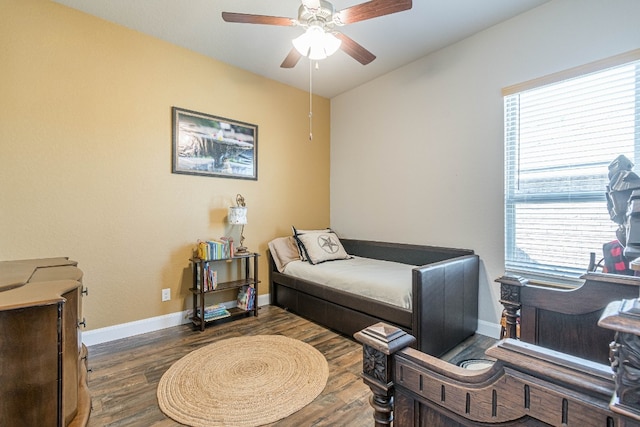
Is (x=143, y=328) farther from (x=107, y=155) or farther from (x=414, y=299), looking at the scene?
(x=414, y=299)

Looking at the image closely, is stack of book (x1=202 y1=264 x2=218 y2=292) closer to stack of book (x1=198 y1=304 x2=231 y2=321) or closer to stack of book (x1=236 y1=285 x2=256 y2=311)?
stack of book (x1=198 y1=304 x2=231 y2=321)

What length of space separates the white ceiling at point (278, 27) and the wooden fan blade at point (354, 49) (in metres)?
0.41

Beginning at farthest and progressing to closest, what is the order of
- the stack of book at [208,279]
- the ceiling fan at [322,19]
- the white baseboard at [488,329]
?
the stack of book at [208,279]
the white baseboard at [488,329]
the ceiling fan at [322,19]

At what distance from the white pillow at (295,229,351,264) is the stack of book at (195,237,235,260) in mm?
832

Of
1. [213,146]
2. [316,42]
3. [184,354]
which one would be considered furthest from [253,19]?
[184,354]

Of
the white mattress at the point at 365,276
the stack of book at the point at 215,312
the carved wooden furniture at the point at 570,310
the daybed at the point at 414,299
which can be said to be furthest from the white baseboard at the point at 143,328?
the carved wooden furniture at the point at 570,310

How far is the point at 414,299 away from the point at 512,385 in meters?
1.64

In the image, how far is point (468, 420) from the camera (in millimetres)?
629

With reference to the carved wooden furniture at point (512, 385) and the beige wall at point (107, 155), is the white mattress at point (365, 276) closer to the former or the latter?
the beige wall at point (107, 155)

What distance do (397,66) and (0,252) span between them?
4.03 meters

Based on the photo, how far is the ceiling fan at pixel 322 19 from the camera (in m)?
1.77

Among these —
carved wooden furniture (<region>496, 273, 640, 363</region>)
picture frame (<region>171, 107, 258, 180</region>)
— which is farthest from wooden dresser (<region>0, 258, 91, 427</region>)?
carved wooden furniture (<region>496, 273, 640, 363</region>)

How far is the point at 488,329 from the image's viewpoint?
2.70 meters

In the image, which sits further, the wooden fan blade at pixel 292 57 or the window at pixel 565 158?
the wooden fan blade at pixel 292 57
